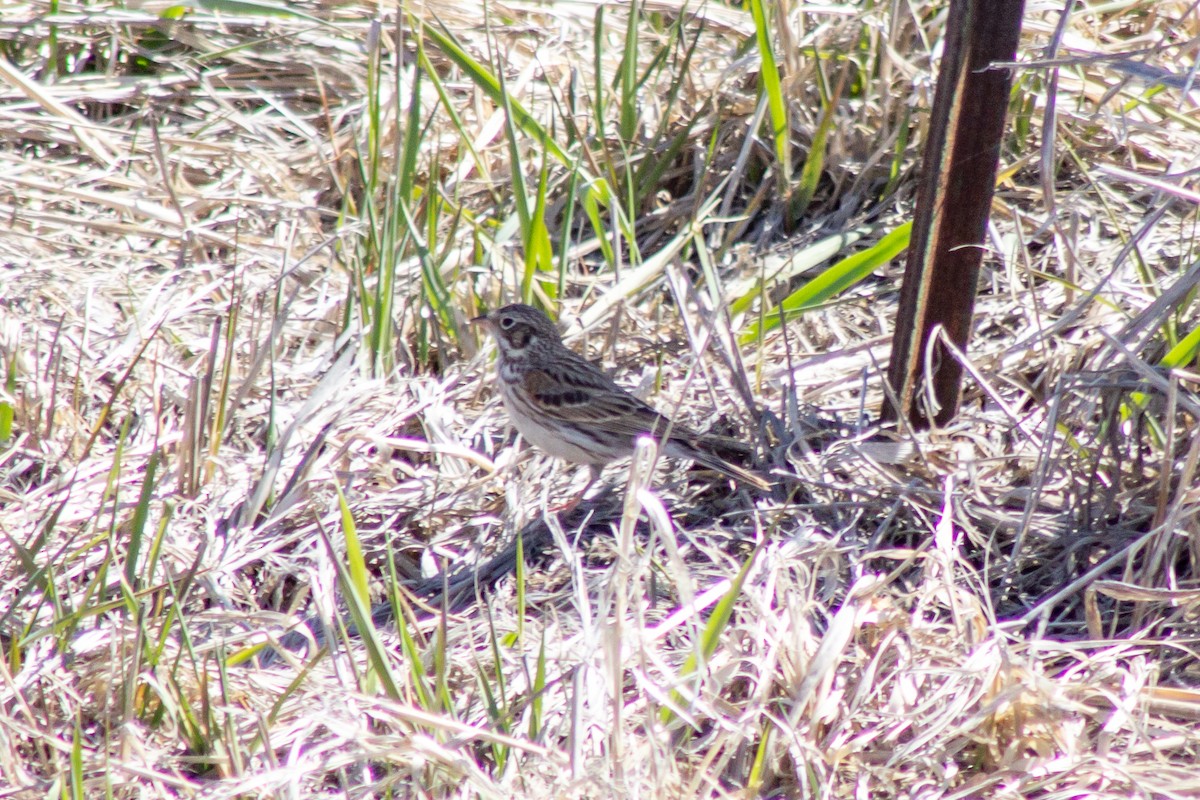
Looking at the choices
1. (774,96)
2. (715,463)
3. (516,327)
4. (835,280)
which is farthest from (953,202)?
(516,327)

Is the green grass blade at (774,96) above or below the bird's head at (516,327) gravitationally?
above

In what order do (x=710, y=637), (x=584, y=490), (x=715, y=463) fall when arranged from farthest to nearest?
(x=584, y=490) < (x=715, y=463) < (x=710, y=637)

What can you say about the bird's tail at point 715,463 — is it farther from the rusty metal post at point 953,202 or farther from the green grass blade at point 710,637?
the green grass blade at point 710,637

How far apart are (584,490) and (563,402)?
0.92 feet

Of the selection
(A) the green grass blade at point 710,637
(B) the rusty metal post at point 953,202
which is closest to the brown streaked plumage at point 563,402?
(B) the rusty metal post at point 953,202

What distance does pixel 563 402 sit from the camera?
14.6 ft

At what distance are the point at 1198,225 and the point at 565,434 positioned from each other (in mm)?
2259

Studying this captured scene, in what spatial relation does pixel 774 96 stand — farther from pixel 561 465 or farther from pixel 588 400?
pixel 561 465

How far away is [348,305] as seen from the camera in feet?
14.9

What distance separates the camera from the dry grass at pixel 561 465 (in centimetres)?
303

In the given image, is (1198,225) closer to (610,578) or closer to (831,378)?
(831,378)

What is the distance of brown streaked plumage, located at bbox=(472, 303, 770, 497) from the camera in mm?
4316

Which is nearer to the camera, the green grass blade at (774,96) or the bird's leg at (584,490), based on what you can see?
the bird's leg at (584,490)

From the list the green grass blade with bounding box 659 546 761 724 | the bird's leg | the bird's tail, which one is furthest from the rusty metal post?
the green grass blade with bounding box 659 546 761 724
